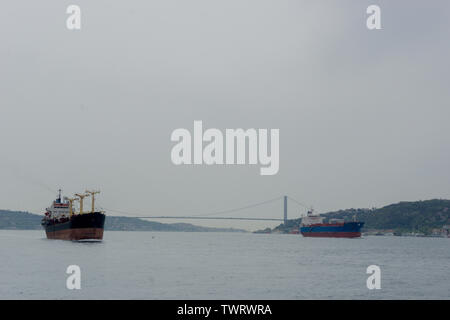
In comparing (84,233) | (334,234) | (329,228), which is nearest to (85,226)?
(84,233)

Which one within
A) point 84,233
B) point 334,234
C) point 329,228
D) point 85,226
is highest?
point 85,226

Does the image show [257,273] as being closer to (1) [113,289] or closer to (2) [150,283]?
(2) [150,283]

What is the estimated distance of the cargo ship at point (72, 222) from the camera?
83.4 meters

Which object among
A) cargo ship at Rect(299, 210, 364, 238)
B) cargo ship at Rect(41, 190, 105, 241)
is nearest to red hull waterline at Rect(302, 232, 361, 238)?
cargo ship at Rect(299, 210, 364, 238)

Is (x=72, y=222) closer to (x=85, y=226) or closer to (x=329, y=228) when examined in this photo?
(x=85, y=226)

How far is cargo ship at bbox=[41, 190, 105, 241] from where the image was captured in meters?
83.4

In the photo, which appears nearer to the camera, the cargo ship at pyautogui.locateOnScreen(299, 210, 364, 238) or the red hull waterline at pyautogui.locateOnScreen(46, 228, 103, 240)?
the red hull waterline at pyautogui.locateOnScreen(46, 228, 103, 240)

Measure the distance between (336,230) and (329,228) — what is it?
231 centimetres

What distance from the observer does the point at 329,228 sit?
6083 inches

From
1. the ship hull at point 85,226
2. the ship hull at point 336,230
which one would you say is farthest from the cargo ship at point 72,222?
the ship hull at point 336,230

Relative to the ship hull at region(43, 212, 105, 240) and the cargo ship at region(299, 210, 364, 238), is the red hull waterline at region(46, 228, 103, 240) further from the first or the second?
the cargo ship at region(299, 210, 364, 238)

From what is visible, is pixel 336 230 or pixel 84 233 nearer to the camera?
pixel 84 233
